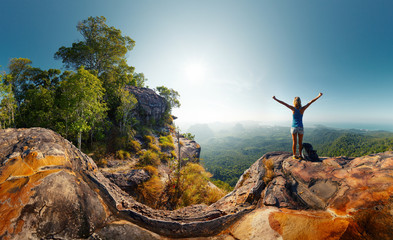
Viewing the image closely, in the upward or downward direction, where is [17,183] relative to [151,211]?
upward

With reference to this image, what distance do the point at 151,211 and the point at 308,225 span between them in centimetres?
315

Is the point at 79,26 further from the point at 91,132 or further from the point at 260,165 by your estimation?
the point at 260,165

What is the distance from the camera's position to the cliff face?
2.03 meters

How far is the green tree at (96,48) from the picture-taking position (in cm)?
2139

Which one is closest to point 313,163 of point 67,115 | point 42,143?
point 42,143

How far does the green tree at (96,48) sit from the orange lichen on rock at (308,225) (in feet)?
89.7

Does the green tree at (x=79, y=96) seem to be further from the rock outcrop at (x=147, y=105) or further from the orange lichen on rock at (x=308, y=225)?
the rock outcrop at (x=147, y=105)

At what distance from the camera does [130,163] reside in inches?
585

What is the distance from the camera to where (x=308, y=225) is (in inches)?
95.0

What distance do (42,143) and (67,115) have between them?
11667 mm

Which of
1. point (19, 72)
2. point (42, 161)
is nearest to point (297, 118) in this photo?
point (42, 161)

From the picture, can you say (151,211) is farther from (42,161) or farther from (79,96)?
(79,96)

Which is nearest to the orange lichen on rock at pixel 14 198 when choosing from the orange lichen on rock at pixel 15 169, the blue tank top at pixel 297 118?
the orange lichen on rock at pixel 15 169

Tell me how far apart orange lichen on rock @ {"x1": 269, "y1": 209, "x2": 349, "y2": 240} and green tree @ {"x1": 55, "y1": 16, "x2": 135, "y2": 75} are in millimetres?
27346
